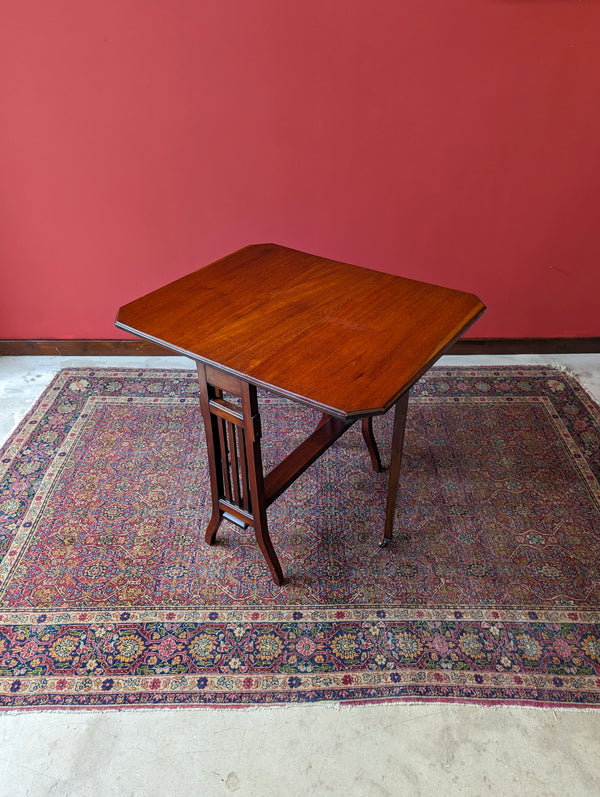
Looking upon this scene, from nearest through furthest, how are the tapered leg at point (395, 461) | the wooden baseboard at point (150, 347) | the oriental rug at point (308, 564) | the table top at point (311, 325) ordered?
the table top at point (311, 325) < the oriental rug at point (308, 564) < the tapered leg at point (395, 461) < the wooden baseboard at point (150, 347)

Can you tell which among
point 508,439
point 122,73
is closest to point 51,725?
point 508,439

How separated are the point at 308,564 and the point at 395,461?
55 centimetres

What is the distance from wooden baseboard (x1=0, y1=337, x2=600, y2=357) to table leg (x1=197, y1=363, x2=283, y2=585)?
160 centimetres

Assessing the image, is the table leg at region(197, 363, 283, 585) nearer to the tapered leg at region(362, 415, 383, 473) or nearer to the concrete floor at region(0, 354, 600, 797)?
the concrete floor at region(0, 354, 600, 797)

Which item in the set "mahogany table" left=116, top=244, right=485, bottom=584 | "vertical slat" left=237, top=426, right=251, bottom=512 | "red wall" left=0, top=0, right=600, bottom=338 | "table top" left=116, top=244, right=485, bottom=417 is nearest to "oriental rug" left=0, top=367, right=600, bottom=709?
"mahogany table" left=116, top=244, right=485, bottom=584

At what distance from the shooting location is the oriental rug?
213 centimetres

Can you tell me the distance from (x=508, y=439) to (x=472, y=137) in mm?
1552

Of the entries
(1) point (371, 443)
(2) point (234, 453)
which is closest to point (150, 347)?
(1) point (371, 443)

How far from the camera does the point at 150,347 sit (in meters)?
3.77

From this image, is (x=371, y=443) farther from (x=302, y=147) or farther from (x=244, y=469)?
(x=302, y=147)

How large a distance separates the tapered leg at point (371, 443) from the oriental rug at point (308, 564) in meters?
0.05

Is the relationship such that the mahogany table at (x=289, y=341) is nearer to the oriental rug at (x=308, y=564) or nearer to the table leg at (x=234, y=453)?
the table leg at (x=234, y=453)

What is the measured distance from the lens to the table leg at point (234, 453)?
6.69 ft

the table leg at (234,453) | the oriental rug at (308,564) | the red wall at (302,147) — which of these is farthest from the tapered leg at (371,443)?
the red wall at (302,147)
